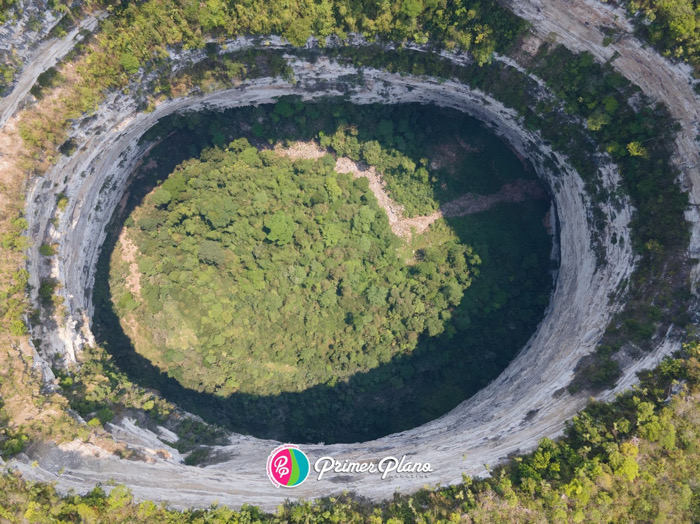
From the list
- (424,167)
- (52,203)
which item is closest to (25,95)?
(52,203)

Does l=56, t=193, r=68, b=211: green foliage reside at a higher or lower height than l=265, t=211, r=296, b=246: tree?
lower

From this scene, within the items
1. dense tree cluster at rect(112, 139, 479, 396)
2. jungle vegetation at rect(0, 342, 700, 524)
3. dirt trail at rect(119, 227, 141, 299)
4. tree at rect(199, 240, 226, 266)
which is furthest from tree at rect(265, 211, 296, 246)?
jungle vegetation at rect(0, 342, 700, 524)

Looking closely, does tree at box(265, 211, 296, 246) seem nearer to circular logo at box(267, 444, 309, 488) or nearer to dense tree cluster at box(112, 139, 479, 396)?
dense tree cluster at box(112, 139, 479, 396)

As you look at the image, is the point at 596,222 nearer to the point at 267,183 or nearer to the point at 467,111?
the point at 467,111

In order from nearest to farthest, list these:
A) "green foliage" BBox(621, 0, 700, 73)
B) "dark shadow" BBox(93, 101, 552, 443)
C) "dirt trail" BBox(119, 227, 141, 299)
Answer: "green foliage" BBox(621, 0, 700, 73)
"dark shadow" BBox(93, 101, 552, 443)
"dirt trail" BBox(119, 227, 141, 299)

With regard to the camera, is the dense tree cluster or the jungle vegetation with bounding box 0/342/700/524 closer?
the jungle vegetation with bounding box 0/342/700/524

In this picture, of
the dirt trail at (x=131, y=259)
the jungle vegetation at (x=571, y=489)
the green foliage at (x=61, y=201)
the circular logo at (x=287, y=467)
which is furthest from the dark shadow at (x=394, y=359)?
the jungle vegetation at (x=571, y=489)
